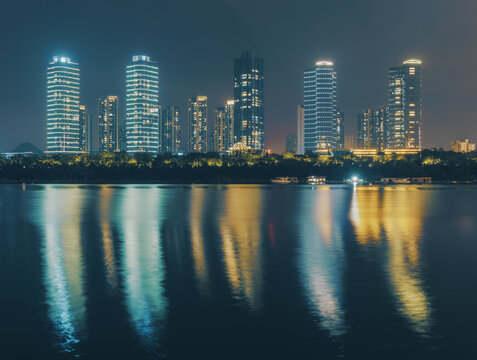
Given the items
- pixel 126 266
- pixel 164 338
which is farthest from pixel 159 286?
pixel 164 338

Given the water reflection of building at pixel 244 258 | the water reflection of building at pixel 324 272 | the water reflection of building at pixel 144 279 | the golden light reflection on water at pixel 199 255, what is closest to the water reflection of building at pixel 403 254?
the water reflection of building at pixel 324 272

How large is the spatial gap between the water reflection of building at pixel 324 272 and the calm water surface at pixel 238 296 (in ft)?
0.25

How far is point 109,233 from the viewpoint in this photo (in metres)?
41.3

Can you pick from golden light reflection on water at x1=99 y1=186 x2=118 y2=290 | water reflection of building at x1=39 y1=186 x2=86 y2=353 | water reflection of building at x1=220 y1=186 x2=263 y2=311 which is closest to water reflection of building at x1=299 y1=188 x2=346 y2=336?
water reflection of building at x1=220 y1=186 x2=263 y2=311

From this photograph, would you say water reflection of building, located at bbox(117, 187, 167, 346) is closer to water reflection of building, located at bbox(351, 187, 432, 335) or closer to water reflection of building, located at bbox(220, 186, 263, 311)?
water reflection of building, located at bbox(220, 186, 263, 311)

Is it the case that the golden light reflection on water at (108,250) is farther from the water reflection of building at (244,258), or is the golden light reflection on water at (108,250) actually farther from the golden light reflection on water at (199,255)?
the water reflection of building at (244,258)

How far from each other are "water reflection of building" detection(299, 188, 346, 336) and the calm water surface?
0.08m

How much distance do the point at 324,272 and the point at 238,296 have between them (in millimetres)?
6537

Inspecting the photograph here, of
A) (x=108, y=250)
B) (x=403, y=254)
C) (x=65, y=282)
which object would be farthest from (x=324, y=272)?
(x=108, y=250)

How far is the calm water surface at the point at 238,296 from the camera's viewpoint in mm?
14031

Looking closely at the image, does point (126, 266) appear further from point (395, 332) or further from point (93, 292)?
point (395, 332)

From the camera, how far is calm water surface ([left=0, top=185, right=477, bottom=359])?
14031mm

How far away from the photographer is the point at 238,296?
19594mm

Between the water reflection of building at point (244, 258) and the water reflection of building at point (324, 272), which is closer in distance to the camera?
the water reflection of building at point (324, 272)
